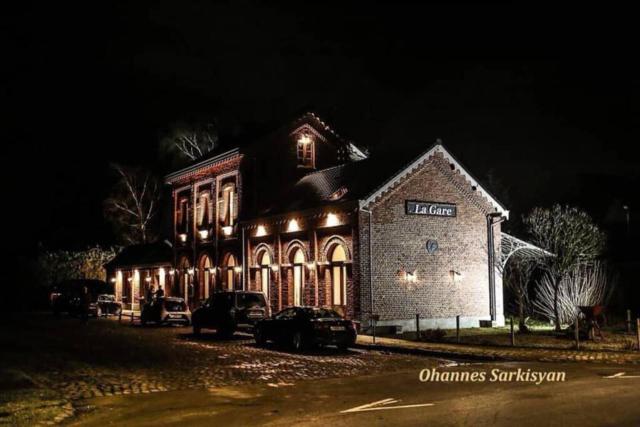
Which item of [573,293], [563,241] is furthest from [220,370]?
[563,241]

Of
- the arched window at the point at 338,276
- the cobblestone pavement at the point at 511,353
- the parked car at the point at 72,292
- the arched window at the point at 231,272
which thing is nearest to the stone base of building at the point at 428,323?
the arched window at the point at 338,276

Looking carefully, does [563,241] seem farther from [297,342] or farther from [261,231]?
[261,231]

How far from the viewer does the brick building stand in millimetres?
27188

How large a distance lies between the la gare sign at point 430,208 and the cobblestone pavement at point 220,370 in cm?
797

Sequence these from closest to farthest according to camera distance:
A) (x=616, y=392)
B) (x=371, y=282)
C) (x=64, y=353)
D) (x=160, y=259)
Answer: (x=616, y=392)
(x=64, y=353)
(x=371, y=282)
(x=160, y=259)

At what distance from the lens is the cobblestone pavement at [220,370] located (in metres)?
14.4

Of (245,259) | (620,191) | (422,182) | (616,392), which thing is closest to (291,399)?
(616,392)

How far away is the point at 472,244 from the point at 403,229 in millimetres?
3519

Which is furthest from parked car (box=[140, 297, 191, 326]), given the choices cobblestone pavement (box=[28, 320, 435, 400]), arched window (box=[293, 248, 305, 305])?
cobblestone pavement (box=[28, 320, 435, 400])

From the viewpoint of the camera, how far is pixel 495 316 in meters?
29.8

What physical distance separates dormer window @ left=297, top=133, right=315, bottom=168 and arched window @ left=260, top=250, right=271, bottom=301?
17.1 feet

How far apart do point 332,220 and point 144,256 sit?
70.1ft

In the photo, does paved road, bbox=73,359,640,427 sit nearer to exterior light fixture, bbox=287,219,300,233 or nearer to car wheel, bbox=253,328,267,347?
car wheel, bbox=253,328,267,347

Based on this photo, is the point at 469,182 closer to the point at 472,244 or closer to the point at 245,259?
the point at 472,244
